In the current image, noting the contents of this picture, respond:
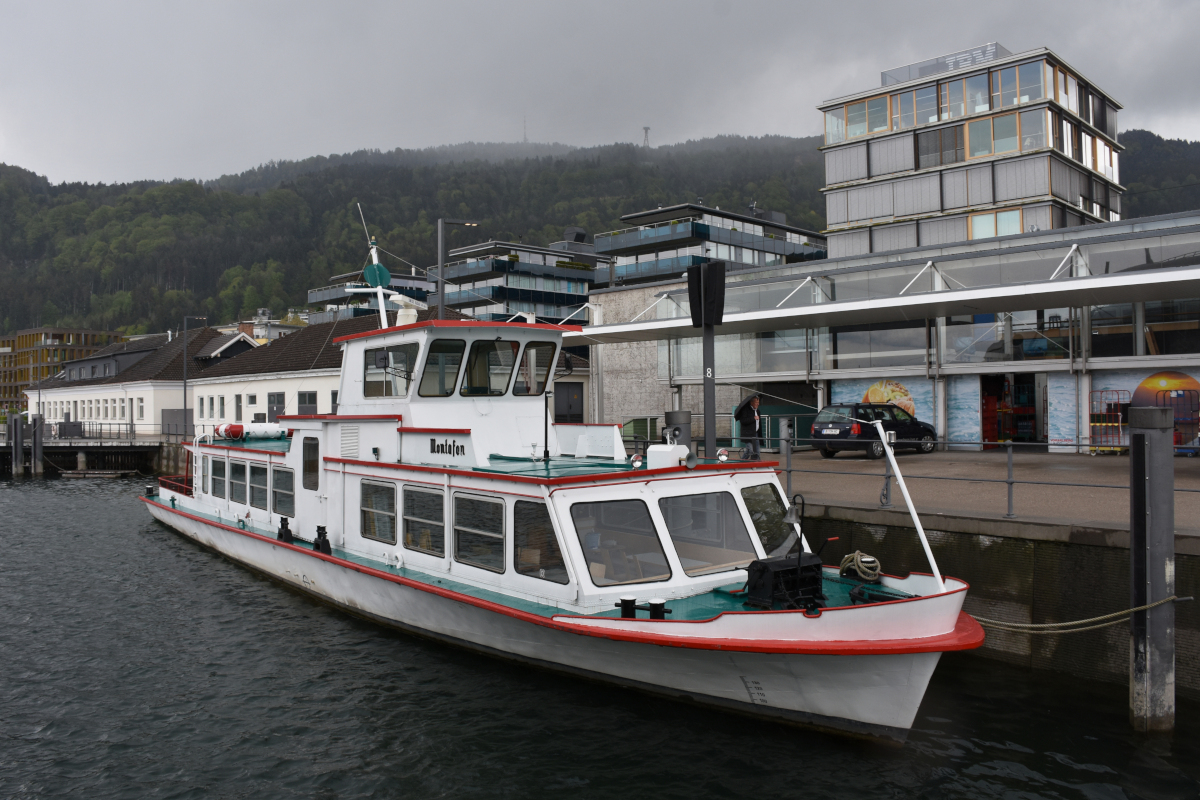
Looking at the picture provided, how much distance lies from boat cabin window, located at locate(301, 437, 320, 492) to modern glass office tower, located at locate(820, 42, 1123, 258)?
34784mm

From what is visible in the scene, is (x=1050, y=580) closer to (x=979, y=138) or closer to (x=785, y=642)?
(x=785, y=642)

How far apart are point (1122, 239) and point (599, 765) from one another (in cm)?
1764

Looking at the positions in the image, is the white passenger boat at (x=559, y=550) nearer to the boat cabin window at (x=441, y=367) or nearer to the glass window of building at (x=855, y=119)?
the boat cabin window at (x=441, y=367)

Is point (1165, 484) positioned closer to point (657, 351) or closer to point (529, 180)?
point (657, 351)

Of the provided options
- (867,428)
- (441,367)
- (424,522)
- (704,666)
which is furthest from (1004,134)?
(704,666)

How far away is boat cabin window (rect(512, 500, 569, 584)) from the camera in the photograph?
9.13m

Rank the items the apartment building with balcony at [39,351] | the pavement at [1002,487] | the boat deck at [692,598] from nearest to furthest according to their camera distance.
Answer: the boat deck at [692,598], the pavement at [1002,487], the apartment building with balcony at [39,351]

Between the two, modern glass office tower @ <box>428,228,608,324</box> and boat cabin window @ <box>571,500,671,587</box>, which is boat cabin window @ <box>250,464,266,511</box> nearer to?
boat cabin window @ <box>571,500,671,587</box>

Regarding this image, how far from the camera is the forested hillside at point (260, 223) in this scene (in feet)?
415

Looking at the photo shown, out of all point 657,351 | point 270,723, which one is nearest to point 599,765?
point 270,723

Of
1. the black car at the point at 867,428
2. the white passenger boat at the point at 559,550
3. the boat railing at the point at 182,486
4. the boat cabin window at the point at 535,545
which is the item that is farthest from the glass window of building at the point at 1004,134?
the boat cabin window at the point at 535,545

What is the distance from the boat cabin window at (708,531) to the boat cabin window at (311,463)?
6826 millimetres

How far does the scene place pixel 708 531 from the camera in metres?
9.71

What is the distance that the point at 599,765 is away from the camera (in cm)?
775
